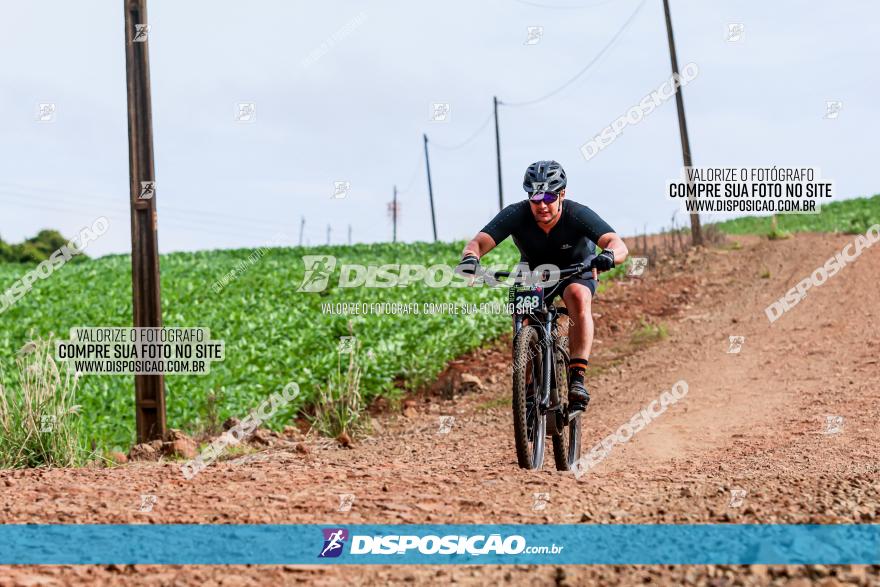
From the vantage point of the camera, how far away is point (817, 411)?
10797 mm

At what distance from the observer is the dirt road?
4.09m

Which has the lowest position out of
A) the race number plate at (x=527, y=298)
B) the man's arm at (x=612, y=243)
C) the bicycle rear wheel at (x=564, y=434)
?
the bicycle rear wheel at (x=564, y=434)

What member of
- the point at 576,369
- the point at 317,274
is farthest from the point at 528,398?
the point at 317,274

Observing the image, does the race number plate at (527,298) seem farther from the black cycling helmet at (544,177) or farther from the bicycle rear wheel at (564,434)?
the black cycling helmet at (544,177)

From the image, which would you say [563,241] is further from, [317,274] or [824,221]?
[824,221]

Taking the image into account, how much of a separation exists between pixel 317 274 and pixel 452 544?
822 inches

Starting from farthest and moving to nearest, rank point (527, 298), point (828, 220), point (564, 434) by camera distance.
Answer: point (828, 220), point (564, 434), point (527, 298)

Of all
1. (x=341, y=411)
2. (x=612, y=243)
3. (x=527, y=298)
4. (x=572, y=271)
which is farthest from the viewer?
(x=341, y=411)

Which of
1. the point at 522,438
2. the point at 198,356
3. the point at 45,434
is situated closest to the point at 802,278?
the point at 198,356

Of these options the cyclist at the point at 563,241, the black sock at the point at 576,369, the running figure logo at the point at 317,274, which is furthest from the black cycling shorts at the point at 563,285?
the running figure logo at the point at 317,274

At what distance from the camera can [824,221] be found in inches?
1236

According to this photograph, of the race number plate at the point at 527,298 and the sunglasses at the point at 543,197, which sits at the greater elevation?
the sunglasses at the point at 543,197

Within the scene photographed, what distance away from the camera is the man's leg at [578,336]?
6719 mm

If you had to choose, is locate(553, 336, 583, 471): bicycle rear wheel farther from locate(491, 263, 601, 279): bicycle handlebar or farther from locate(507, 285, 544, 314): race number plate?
locate(491, 263, 601, 279): bicycle handlebar
